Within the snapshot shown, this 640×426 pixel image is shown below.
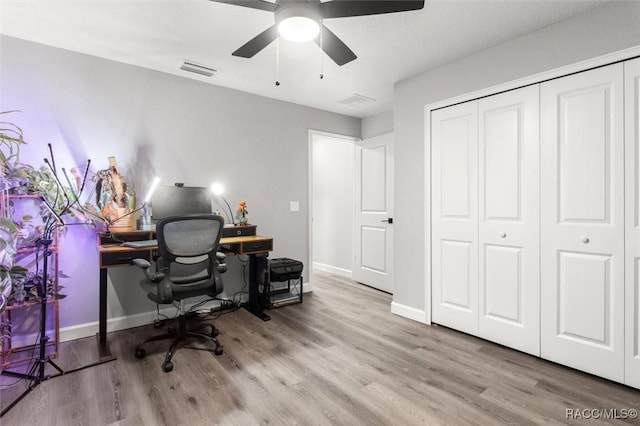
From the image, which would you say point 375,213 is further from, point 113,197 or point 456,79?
point 113,197

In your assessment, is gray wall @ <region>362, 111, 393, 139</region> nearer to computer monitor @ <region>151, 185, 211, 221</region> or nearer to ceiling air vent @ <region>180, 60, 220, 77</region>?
ceiling air vent @ <region>180, 60, 220, 77</region>

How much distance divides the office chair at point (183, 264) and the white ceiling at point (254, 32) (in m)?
1.45

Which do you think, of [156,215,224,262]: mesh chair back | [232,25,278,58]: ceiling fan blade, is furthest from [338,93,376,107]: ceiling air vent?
[156,215,224,262]: mesh chair back

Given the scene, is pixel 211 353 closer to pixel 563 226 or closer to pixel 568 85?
pixel 563 226

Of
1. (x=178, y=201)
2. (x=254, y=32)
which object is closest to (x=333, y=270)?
(x=178, y=201)

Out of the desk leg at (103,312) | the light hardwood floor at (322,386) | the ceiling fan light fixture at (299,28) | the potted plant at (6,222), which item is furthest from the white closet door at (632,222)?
the potted plant at (6,222)

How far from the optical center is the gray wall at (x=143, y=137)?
2654 mm

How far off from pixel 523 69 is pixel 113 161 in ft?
11.6

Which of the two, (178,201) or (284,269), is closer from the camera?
(178,201)

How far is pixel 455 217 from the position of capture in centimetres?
298

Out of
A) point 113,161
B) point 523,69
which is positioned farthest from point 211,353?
point 523,69

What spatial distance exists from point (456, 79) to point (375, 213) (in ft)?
6.78

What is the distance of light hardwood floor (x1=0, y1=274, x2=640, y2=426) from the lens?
178 centimetres

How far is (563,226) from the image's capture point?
2311 mm
